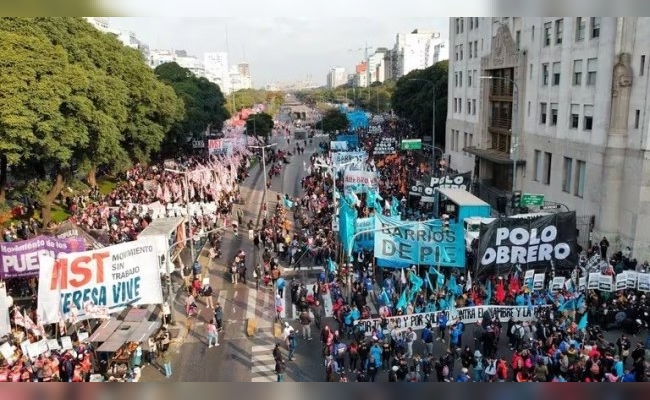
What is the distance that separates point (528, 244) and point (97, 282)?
15435 mm

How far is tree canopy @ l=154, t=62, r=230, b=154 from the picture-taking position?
189ft

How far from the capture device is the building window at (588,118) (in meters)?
30.3

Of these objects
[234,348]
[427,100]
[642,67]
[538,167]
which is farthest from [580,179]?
[427,100]

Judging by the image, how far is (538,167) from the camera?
3697cm

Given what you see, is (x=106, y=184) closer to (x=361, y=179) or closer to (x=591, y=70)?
(x=361, y=179)

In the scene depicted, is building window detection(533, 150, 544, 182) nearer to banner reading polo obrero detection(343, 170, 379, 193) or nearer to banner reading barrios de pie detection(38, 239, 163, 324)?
banner reading polo obrero detection(343, 170, 379, 193)

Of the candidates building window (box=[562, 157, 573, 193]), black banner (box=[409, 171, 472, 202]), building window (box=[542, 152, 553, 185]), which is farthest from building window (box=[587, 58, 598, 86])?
black banner (box=[409, 171, 472, 202])

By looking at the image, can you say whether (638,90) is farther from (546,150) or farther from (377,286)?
(377,286)

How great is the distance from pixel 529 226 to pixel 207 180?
24634 millimetres

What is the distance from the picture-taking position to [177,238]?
2922cm

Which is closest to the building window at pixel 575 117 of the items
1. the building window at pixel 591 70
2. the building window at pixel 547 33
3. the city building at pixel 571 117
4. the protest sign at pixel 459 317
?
the city building at pixel 571 117

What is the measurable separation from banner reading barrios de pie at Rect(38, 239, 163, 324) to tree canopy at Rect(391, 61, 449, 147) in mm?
43900

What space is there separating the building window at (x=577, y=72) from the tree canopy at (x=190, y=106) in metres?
36.2

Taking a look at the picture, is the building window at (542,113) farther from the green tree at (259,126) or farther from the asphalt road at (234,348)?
the green tree at (259,126)
